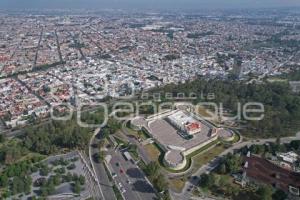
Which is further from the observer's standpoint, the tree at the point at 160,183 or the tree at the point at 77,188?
the tree at the point at 77,188

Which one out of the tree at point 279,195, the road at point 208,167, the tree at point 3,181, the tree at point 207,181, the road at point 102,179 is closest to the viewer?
the tree at point 279,195

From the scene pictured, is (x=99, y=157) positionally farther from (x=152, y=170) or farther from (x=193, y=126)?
(x=193, y=126)

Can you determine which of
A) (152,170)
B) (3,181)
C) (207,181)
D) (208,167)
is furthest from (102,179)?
(208,167)

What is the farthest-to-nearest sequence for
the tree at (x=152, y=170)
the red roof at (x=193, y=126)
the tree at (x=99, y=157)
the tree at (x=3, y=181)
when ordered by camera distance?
the red roof at (x=193, y=126), the tree at (x=99, y=157), the tree at (x=152, y=170), the tree at (x=3, y=181)

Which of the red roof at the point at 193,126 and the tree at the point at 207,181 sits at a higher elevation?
the red roof at the point at 193,126

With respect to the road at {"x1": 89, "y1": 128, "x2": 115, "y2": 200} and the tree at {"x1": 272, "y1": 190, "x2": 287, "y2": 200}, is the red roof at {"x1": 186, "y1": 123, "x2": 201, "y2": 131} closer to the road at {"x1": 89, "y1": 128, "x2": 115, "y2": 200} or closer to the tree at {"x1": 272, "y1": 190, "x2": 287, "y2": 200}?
the road at {"x1": 89, "y1": 128, "x2": 115, "y2": 200}

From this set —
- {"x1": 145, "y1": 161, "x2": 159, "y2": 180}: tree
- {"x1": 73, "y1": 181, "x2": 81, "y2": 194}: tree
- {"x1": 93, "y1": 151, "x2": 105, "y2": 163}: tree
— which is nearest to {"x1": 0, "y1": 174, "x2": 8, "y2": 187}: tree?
{"x1": 73, "y1": 181, "x2": 81, "y2": 194}: tree

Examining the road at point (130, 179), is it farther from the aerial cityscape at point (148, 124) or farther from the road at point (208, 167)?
the road at point (208, 167)

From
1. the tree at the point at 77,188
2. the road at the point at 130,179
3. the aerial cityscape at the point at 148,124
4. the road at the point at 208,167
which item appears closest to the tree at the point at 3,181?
the aerial cityscape at the point at 148,124

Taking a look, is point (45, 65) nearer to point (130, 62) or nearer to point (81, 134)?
point (130, 62)
